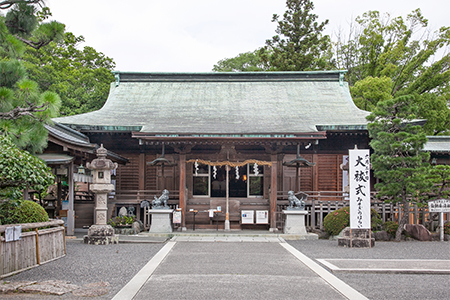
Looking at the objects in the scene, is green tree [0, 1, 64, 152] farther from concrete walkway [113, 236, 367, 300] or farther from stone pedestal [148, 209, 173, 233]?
stone pedestal [148, 209, 173, 233]

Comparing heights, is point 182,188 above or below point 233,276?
above

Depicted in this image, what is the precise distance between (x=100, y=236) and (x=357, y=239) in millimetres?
7888

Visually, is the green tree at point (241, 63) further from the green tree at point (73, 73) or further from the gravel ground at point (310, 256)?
the gravel ground at point (310, 256)

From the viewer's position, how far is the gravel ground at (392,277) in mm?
6418

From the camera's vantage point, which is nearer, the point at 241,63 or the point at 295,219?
the point at 295,219

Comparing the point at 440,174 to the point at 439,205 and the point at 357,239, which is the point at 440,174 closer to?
the point at 439,205

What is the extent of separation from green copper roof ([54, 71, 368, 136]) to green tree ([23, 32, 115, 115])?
6584 millimetres

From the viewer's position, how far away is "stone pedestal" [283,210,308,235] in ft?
46.8

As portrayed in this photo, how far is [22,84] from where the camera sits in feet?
26.5

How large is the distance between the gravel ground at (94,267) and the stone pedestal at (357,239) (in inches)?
221

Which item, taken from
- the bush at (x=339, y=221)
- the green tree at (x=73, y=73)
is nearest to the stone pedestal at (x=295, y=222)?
the bush at (x=339, y=221)

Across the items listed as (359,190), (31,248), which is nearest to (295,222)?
(359,190)


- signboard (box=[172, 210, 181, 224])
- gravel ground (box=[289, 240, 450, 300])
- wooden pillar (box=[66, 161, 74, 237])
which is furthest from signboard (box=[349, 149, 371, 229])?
wooden pillar (box=[66, 161, 74, 237])

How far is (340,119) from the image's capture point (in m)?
17.5
